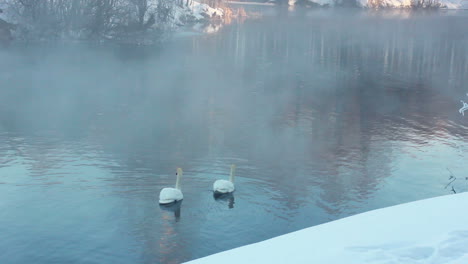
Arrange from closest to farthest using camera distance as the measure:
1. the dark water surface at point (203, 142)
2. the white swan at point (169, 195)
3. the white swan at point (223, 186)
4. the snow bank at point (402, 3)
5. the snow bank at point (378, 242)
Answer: the snow bank at point (378, 242)
the dark water surface at point (203, 142)
the white swan at point (169, 195)
the white swan at point (223, 186)
the snow bank at point (402, 3)

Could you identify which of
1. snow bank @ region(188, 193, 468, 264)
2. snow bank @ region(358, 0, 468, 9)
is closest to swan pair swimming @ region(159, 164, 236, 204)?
snow bank @ region(188, 193, 468, 264)

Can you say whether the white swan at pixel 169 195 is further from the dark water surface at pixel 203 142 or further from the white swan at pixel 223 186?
the white swan at pixel 223 186

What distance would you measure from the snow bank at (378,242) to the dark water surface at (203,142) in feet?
14.0

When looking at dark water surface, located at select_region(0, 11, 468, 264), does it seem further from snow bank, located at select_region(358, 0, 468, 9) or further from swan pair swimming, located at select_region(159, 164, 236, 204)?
snow bank, located at select_region(358, 0, 468, 9)

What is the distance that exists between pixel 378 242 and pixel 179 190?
7788mm

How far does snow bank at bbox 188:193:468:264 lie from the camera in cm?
786

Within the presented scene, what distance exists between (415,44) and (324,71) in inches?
628

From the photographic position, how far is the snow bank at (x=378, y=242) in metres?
7.86

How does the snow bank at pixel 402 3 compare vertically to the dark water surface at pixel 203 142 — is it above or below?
above

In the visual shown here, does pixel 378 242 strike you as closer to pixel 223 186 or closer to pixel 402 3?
pixel 223 186

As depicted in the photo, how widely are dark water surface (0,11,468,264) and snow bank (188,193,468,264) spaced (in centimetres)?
427

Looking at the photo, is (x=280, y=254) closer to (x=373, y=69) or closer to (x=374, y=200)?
(x=374, y=200)

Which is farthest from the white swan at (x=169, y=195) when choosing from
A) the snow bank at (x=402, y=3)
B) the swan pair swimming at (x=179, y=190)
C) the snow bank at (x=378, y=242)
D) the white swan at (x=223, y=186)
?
the snow bank at (x=402, y=3)

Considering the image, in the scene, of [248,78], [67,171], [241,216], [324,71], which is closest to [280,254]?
[241,216]
